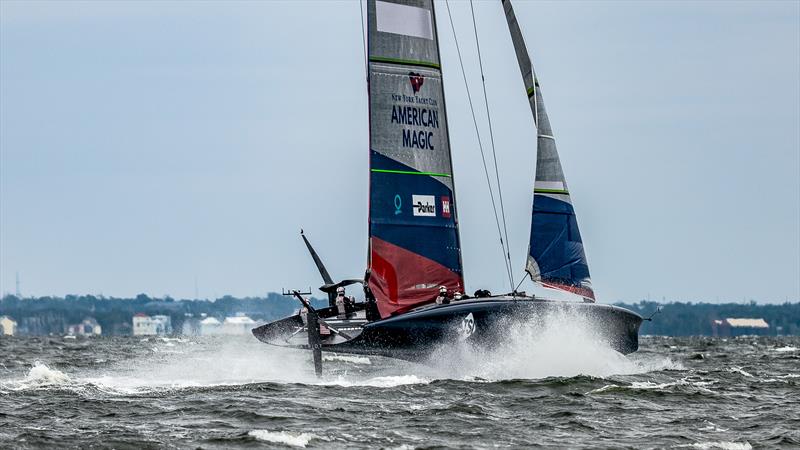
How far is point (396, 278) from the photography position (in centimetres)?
2933

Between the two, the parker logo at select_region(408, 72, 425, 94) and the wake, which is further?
the parker logo at select_region(408, 72, 425, 94)

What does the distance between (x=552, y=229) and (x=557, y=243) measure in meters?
0.33

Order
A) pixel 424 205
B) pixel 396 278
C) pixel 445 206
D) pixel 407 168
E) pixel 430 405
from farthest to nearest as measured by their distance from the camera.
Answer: pixel 445 206 < pixel 424 205 < pixel 407 168 < pixel 396 278 < pixel 430 405

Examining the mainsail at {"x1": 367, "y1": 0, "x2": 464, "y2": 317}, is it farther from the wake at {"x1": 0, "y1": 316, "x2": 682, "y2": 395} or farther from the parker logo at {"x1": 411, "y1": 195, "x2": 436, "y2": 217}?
the wake at {"x1": 0, "y1": 316, "x2": 682, "y2": 395}

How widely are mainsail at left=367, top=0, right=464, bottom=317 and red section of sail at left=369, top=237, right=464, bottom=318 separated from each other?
2 cm

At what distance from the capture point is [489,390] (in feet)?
83.0

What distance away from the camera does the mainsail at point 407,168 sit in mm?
29328

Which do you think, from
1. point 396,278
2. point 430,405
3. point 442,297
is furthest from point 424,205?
point 430,405

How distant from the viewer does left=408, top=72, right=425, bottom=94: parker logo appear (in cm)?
2989

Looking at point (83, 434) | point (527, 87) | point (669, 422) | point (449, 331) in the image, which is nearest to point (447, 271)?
point (449, 331)

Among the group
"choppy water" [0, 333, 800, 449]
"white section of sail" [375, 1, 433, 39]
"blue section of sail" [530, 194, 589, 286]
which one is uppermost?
"white section of sail" [375, 1, 433, 39]

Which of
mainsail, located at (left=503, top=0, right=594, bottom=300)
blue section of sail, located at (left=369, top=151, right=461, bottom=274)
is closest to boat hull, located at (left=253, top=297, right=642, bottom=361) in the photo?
mainsail, located at (left=503, top=0, right=594, bottom=300)

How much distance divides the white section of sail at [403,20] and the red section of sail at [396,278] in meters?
4.56

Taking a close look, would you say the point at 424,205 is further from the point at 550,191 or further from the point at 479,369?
the point at 479,369
